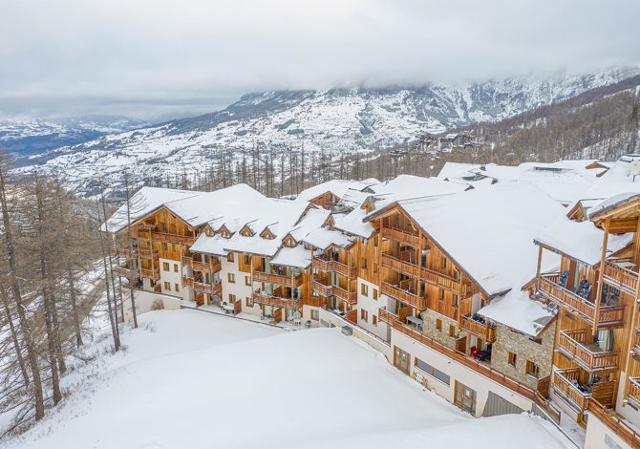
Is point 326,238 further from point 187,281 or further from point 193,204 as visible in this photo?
point 193,204

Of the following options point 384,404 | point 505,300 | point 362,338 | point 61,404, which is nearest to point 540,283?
point 505,300

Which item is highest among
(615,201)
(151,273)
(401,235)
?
(615,201)

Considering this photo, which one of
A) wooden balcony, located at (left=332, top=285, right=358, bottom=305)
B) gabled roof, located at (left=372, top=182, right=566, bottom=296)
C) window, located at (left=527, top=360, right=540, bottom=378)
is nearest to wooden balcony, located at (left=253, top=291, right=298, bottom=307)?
wooden balcony, located at (left=332, top=285, right=358, bottom=305)

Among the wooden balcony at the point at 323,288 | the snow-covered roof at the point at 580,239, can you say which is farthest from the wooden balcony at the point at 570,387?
the wooden balcony at the point at 323,288

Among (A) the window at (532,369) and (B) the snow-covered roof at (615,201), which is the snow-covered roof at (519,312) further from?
(B) the snow-covered roof at (615,201)

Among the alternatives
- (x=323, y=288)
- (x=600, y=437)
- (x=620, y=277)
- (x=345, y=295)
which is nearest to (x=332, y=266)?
(x=323, y=288)

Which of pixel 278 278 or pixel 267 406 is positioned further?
pixel 278 278

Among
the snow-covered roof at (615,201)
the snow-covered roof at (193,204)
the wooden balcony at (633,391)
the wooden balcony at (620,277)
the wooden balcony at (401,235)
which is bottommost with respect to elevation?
the wooden balcony at (633,391)
